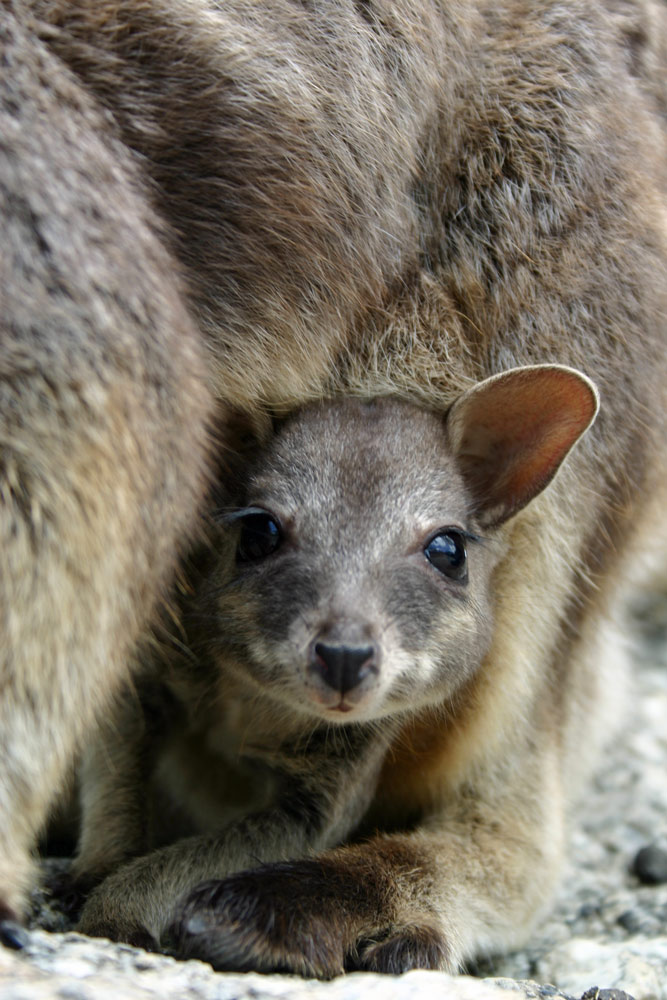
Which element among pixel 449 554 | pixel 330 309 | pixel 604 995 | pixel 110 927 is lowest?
pixel 604 995

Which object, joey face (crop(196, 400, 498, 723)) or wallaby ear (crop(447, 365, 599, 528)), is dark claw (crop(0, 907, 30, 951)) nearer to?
joey face (crop(196, 400, 498, 723))

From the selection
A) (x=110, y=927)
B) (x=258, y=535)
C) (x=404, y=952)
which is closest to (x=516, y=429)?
(x=258, y=535)

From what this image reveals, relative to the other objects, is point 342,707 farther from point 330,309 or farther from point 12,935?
point 330,309

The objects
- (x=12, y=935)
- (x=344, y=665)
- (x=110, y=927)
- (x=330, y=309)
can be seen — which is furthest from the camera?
(x=330, y=309)

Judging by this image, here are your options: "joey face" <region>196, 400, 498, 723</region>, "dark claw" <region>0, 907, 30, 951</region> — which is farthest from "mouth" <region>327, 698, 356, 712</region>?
"dark claw" <region>0, 907, 30, 951</region>

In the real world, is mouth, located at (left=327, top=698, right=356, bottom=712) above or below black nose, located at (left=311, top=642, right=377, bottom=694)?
below

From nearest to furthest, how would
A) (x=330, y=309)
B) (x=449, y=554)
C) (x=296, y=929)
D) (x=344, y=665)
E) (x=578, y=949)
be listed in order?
(x=344, y=665)
(x=296, y=929)
(x=330, y=309)
(x=449, y=554)
(x=578, y=949)

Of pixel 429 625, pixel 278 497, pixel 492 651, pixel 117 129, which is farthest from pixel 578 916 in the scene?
pixel 117 129
